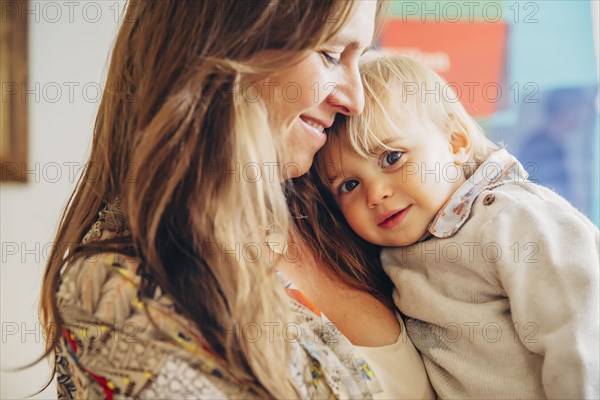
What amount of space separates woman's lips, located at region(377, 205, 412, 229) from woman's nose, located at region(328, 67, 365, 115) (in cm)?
20

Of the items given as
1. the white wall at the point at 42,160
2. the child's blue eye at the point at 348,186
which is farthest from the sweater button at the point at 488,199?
the white wall at the point at 42,160

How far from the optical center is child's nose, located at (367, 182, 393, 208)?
116 centimetres

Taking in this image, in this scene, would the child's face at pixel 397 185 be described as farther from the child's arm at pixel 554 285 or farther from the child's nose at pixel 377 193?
the child's arm at pixel 554 285

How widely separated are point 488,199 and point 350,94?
305 mm

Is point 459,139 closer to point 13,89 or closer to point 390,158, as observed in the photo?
point 390,158

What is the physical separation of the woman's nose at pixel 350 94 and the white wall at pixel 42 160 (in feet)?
2.67

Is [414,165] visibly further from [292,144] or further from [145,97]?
[145,97]

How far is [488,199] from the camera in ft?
3.73

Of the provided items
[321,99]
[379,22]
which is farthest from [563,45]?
[321,99]

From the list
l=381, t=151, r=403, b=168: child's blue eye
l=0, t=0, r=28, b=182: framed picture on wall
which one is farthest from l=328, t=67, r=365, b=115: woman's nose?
l=0, t=0, r=28, b=182: framed picture on wall

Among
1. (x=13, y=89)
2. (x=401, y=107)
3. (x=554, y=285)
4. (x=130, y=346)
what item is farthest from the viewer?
(x=13, y=89)

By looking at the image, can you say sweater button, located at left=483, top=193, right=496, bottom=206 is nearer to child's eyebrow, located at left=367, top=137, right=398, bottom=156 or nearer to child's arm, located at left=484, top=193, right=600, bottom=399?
child's arm, located at left=484, top=193, right=600, bottom=399

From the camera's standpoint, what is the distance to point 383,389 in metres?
0.99

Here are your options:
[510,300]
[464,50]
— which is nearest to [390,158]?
[510,300]
